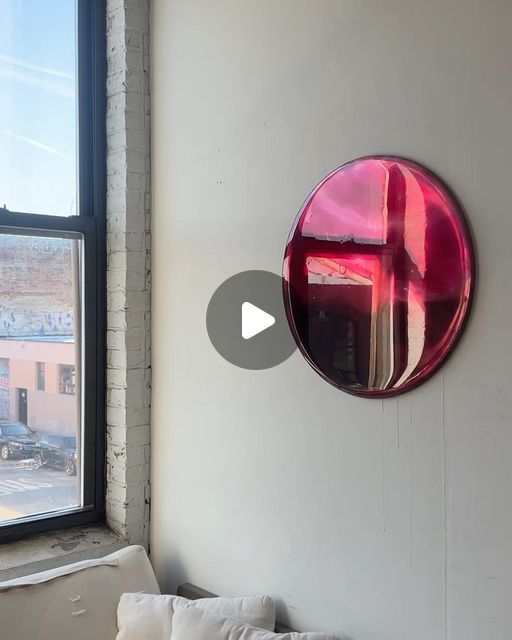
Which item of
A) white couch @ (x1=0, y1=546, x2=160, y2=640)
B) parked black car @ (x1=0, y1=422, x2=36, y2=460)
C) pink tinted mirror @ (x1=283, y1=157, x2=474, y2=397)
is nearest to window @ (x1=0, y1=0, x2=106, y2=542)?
parked black car @ (x1=0, y1=422, x2=36, y2=460)

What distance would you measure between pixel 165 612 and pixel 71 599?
11.2 inches

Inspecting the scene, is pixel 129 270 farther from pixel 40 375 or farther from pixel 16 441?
pixel 16 441

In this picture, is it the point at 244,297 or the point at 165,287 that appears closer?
the point at 244,297

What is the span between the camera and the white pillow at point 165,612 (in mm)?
1813

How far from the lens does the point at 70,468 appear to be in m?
2.43

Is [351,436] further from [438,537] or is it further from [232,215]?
[232,215]

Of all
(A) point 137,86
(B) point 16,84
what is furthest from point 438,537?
(B) point 16,84

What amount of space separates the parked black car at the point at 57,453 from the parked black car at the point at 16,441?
33 millimetres

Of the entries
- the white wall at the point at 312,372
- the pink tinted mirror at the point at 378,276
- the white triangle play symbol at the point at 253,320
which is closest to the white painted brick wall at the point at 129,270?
the white wall at the point at 312,372

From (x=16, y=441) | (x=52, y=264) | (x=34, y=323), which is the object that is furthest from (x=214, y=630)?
(x=52, y=264)

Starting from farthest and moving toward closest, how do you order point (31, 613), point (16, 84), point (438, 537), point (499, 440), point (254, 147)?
point (16, 84) → point (254, 147) → point (31, 613) → point (438, 537) → point (499, 440)

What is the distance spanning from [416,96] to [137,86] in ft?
4.03

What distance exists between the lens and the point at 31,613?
1840mm
